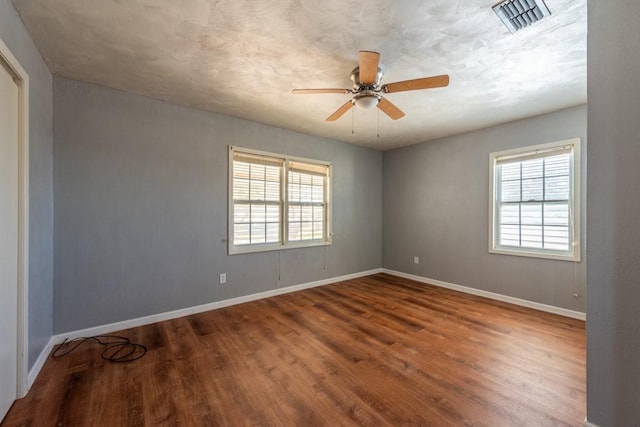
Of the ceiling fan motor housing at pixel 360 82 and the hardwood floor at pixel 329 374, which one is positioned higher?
the ceiling fan motor housing at pixel 360 82

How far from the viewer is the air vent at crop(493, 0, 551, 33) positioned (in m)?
1.65

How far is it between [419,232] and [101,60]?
4896 mm

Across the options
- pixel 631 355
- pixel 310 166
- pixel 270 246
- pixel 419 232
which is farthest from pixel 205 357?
pixel 419 232

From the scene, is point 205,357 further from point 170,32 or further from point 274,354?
point 170,32

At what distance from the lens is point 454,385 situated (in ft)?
6.41

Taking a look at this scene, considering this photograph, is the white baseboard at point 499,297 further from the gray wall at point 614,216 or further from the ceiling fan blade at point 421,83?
the ceiling fan blade at point 421,83

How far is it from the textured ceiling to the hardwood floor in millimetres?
2581

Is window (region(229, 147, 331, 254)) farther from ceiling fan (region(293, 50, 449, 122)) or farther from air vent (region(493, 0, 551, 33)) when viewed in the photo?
air vent (region(493, 0, 551, 33))

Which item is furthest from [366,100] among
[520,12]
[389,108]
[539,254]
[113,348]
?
[113,348]

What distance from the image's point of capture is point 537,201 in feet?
11.7

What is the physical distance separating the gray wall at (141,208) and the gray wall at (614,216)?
11.3ft

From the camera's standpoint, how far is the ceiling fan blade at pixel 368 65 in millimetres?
1845

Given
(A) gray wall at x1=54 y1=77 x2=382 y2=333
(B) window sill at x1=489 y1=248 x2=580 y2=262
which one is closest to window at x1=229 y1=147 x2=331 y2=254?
(A) gray wall at x1=54 y1=77 x2=382 y2=333

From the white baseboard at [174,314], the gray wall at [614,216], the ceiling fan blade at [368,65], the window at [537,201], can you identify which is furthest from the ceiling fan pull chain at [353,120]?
the white baseboard at [174,314]
